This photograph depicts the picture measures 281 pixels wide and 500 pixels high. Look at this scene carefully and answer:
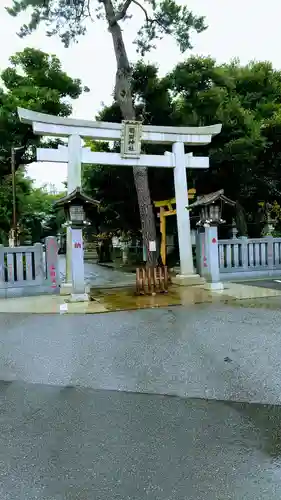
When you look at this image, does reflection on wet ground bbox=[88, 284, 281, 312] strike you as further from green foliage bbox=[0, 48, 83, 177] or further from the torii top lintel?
green foliage bbox=[0, 48, 83, 177]

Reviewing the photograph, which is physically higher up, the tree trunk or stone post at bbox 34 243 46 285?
the tree trunk

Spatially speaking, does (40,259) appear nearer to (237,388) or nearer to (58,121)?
(58,121)

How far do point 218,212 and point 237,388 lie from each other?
867 centimetres

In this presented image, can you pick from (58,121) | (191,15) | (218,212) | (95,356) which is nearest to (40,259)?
(58,121)

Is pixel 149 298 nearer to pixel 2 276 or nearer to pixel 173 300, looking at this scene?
pixel 173 300

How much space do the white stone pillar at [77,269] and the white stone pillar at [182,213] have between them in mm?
4207

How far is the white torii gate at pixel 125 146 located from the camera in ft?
39.0

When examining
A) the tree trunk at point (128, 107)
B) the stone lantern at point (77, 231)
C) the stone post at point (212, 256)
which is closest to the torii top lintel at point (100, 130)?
the tree trunk at point (128, 107)

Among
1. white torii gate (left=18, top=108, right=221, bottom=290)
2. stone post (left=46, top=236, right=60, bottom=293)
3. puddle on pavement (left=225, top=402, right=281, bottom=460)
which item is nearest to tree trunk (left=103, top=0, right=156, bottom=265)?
white torii gate (left=18, top=108, right=221, bottom=290)

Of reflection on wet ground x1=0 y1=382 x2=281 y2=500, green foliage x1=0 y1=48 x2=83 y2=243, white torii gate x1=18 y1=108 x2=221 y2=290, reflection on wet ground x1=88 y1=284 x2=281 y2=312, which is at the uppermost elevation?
green foliage x1=0 y1=48 x2=83 y2=243

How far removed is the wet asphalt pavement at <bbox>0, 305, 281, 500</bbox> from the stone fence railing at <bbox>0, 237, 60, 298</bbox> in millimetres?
5009

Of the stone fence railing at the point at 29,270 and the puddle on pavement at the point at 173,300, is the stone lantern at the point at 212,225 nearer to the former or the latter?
the puddle on pavement at the point at 173,300

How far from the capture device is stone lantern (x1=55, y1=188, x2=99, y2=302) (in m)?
10.5

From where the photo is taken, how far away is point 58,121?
469 inches
